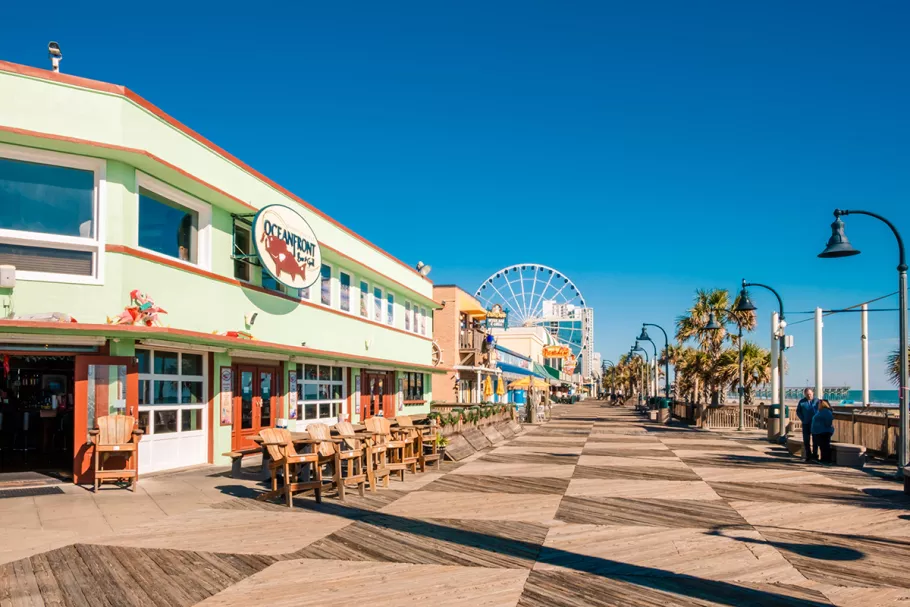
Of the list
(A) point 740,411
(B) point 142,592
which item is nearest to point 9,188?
(B) point 142,592

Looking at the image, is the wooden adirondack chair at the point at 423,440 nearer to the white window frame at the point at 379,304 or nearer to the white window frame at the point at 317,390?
the white window frame at the point at 317,390

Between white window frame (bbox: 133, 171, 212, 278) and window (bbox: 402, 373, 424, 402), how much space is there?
16.2m

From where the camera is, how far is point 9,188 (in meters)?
12.0

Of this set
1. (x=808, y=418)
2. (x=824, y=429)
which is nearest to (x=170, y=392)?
(x=824, y=429)

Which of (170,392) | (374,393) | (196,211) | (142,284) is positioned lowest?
(374,393)

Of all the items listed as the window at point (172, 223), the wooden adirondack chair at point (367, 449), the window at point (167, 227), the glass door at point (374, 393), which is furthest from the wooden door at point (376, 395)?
the wooden adirondack chair at point (367, 449)

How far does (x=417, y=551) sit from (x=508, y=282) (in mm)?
77305

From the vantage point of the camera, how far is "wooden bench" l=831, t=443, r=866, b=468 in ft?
57.2

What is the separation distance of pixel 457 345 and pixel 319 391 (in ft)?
66.1

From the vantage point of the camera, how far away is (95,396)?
12.3 m

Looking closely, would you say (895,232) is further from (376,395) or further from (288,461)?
(376,395)

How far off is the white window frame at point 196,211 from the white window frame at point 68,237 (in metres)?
0.95

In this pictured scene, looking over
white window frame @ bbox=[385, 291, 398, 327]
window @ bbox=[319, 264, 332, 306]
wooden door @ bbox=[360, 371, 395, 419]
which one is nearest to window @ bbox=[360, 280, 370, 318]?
wooden door @ bbox=[360, 371, 395, 419]

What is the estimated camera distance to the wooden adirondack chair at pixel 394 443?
13.5 metres
